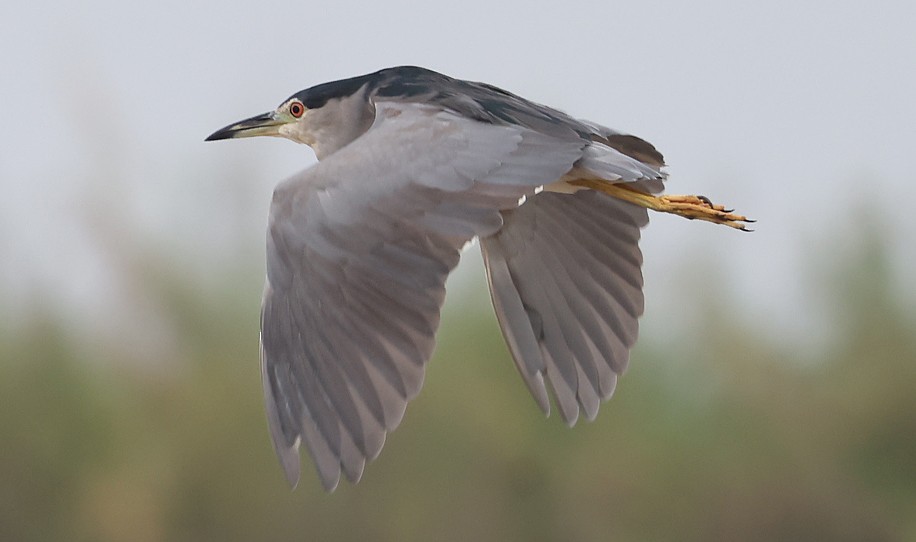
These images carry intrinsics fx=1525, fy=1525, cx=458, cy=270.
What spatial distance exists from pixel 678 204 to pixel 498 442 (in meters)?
5.26

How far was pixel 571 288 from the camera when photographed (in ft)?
14.8

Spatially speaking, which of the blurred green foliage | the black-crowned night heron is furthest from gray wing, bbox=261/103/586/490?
the blurred green foliage

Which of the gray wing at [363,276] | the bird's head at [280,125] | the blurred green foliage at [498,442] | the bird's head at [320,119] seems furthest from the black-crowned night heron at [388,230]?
the blurred green foliage at [498,442]

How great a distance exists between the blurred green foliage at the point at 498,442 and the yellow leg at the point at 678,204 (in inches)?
194

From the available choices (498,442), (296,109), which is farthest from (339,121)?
(498,442)

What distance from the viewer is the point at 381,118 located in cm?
→ 390

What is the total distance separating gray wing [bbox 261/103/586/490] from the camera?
3.33 m

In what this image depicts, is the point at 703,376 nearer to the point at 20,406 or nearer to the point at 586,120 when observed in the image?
the point at 20,406

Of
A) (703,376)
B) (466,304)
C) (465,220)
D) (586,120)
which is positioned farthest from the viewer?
(703,376)

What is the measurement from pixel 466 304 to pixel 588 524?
1.60 meters

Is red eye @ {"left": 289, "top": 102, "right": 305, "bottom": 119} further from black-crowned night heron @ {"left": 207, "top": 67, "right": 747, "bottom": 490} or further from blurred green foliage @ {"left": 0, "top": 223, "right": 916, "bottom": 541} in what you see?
blurred green foliage @ {"left": 0, "top": 223, "right": 916, "bottom": 541}

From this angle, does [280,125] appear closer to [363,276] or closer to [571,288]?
[571,288]

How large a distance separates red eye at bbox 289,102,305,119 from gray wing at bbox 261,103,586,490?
0.91m

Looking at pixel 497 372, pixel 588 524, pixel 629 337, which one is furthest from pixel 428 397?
pixel 629 337
